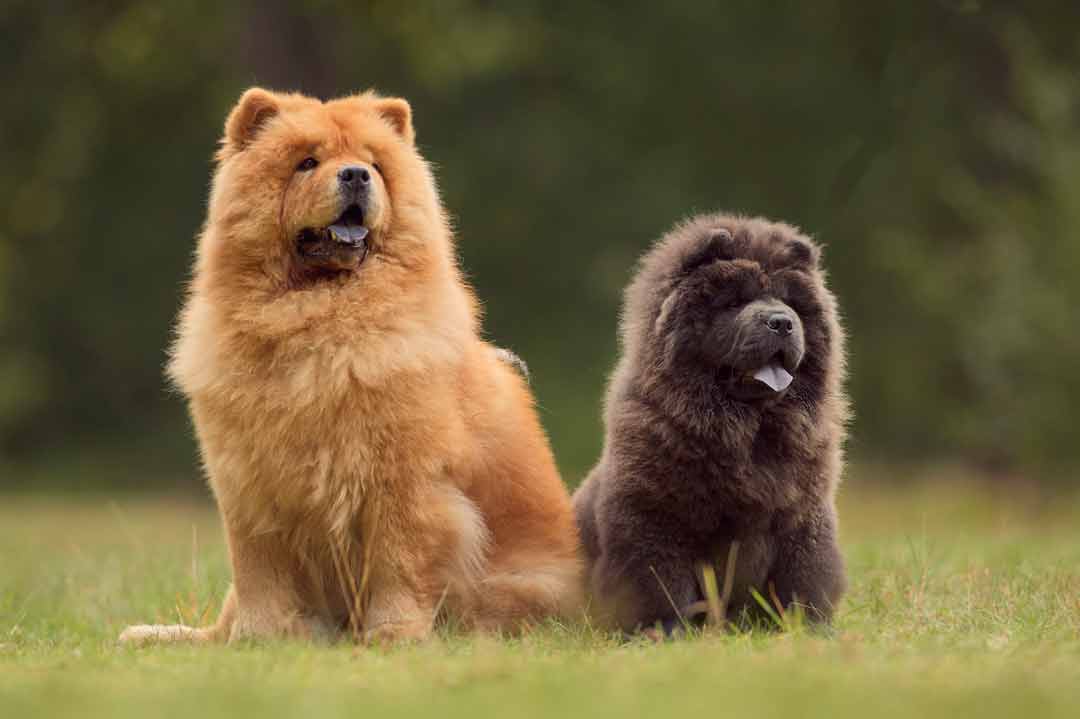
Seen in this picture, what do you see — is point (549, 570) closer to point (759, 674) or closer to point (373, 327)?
point (373, 327)

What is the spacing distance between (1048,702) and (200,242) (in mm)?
3737

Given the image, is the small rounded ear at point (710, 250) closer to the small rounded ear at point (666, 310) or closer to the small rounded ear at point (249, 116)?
the small rounded ear at point (666, 310)

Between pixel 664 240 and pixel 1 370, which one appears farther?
pixel 1 370

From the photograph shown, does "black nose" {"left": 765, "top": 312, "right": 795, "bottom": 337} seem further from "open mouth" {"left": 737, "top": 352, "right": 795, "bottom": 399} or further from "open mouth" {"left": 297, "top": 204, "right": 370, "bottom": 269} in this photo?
"open mouth" {"left": 297, "top": 204, "right": 370, "bottom": 269}

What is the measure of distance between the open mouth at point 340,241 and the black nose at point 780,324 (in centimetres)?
155

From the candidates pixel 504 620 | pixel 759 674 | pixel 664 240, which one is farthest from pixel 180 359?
pixel 759 674

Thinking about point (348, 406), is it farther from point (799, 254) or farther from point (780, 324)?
point (799, 254)

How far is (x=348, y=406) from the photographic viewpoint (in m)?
5.31

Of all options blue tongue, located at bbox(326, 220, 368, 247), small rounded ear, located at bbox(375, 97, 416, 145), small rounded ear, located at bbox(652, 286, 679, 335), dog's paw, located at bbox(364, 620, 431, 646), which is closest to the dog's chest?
dog's paw, located at bbox(364, 620, 431, 646)

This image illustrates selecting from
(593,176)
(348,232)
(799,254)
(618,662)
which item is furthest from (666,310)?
(593,176)

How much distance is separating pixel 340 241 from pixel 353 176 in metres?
0.26

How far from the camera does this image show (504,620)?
18.2 feet

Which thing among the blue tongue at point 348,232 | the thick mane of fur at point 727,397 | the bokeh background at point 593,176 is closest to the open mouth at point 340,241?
the blue tongue at point 348,232

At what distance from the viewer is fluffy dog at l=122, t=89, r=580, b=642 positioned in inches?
209
